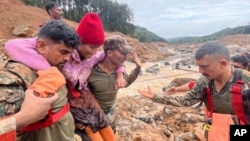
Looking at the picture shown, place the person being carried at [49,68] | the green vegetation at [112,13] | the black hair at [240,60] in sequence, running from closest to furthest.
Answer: the person being carried at [49,68], the black hair at [240,60], the green vegetation at [112,13]

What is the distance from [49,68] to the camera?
5.65 feet

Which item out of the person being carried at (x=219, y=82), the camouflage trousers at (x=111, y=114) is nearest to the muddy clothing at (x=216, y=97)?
the person being carried at (x=219, y=82)

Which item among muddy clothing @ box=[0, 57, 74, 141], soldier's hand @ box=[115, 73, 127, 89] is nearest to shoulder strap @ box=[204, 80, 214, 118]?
soldier's hand @ box=[115, 73, 127, 89]

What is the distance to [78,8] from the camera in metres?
35.5

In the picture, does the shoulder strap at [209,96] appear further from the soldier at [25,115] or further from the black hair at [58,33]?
the soldier at [25,115]

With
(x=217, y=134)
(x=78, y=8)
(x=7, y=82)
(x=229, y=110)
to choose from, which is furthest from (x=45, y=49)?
(x=78, y=8)

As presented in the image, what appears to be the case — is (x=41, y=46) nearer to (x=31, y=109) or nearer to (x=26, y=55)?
(x=26, y=55)

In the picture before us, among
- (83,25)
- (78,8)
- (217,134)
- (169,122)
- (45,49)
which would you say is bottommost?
(169,122)

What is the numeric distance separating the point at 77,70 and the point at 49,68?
2.49 ft

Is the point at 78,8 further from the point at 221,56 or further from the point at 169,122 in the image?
the point at 221,56

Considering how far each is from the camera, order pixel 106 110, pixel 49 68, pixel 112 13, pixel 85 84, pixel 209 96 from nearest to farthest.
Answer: pixel 49 68
pixel 85 84
pixel 106 110
pixel 209 96
pixel 112 13

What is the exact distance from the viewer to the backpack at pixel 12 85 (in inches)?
58.3

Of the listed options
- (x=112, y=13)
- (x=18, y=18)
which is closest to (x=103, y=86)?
(x=18, y=18)

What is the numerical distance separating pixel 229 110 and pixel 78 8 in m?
33.9
